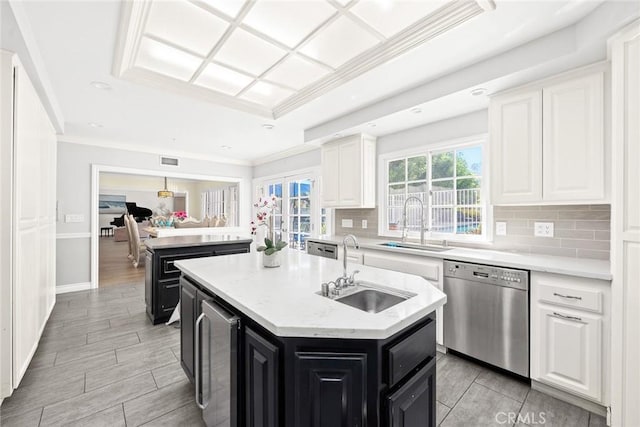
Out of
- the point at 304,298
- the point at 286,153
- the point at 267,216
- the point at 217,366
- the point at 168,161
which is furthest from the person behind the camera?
the point at 286,153

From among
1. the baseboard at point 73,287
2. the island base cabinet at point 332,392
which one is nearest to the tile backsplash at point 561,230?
the island base cabinet at point 332,392

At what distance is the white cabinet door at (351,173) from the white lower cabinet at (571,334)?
7.15 ft

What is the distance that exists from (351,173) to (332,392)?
3.09 m

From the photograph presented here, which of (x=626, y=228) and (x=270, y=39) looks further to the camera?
(x=270, y=39)

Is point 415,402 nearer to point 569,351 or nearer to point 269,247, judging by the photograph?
point 269,247

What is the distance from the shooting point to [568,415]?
5.70 ft

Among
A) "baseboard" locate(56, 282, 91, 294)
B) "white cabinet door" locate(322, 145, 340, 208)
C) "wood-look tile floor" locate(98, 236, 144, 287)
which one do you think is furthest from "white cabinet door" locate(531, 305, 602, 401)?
"baseboard" locate(56, 282, 91, 294)

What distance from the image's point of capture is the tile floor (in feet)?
5.57

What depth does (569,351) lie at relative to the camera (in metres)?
1.79

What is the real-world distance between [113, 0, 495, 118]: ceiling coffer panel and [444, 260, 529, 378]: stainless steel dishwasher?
1831mm

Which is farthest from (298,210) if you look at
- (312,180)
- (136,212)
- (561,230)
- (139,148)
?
(136,212)

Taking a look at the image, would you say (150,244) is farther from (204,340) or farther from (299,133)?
(299,133)

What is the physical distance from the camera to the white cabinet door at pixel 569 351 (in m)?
1.70

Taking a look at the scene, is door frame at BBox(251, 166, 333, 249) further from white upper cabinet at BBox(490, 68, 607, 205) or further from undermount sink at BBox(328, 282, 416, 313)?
undermount sink at BBox(328, 282, 416, 313)
